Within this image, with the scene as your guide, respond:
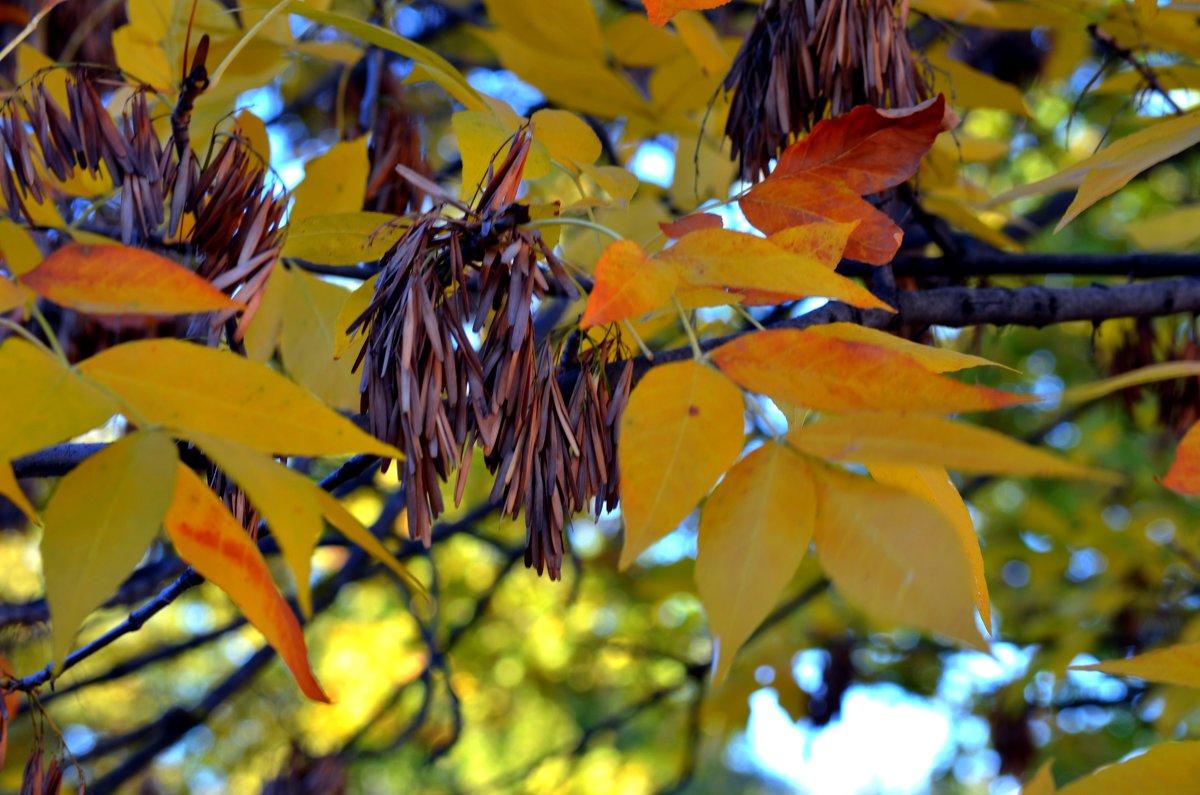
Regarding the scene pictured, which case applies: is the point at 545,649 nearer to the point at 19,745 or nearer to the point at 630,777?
the point at 630,777

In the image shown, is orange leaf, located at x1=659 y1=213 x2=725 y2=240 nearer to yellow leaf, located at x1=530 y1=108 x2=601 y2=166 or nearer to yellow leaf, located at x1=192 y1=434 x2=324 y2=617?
yellow leaf, located at x1=530 y1=108 x2=601 y2=166

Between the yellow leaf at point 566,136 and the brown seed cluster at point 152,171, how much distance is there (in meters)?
0.21

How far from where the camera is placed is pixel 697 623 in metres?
2.57

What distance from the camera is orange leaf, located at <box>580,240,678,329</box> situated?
51 cm

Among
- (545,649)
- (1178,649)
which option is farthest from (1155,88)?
(545,649)

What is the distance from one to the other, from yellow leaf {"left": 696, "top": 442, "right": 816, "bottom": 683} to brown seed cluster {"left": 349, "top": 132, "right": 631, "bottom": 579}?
0.13 m

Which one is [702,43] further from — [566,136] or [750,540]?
[750,540]

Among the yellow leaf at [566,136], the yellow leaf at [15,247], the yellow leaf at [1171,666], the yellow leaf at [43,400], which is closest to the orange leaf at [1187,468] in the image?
the yellow leaf at [1171,666]

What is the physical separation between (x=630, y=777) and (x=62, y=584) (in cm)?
437

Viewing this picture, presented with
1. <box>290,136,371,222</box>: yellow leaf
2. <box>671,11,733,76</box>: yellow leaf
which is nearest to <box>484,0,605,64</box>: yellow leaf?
<box>671,11,733,76</box>: yellow leaf

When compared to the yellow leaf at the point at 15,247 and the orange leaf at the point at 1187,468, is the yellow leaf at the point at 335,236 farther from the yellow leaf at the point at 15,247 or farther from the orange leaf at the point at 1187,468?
the orange leaf at the point at 1187,468

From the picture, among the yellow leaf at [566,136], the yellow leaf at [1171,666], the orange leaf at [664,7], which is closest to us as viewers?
the yellow leaf at [1171,666]

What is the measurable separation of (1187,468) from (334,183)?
0.74m

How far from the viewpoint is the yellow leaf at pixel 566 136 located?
75 centimetres
